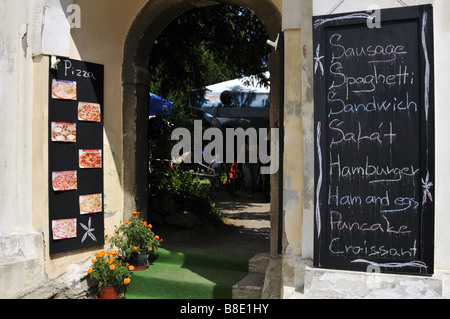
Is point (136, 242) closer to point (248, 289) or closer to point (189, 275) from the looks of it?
point (189, 275)

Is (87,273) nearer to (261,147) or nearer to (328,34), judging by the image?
(328,34)

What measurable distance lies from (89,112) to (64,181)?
0.85 m

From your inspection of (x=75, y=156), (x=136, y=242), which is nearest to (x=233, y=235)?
(x=136, y=242)

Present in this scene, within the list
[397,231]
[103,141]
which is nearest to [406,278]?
[397,231]

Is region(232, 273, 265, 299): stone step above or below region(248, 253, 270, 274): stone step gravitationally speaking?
below

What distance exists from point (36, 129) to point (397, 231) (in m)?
3.59

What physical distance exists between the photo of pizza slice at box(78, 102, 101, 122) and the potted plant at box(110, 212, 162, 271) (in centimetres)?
127

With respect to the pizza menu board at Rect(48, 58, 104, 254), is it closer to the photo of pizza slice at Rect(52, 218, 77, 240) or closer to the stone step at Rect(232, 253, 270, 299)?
the photo of pizza slice at Rect(52, 218, 77, 240)

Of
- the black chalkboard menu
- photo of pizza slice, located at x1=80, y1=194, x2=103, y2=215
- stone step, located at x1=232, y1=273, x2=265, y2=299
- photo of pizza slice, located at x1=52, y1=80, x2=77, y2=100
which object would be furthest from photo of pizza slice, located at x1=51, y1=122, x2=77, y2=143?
the black chalkboard menu

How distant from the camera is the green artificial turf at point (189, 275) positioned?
13.9ft

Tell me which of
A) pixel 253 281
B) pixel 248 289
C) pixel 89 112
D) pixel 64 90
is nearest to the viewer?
pixel 248 289

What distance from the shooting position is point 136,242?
475 cm

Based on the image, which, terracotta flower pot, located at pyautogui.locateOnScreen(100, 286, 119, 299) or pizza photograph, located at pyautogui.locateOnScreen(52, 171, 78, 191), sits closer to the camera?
terracotta flower pot, located at pyautogui.locateOnScreen(100, 286, 119, 299)

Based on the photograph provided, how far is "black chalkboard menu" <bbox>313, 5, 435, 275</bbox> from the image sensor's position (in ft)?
9.23
